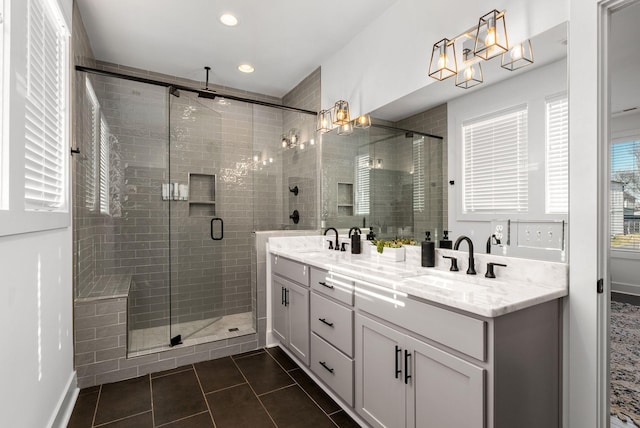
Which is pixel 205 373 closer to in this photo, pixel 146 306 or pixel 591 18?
pixel 146 306

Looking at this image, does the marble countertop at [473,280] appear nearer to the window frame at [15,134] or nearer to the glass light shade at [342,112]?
the glass light shade at [342,112]

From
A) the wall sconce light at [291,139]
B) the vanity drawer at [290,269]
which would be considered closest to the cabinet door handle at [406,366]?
the vanity drawer at [290,269]

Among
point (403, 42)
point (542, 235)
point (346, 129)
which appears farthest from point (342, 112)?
point (542, 235)

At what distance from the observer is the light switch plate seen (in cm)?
151

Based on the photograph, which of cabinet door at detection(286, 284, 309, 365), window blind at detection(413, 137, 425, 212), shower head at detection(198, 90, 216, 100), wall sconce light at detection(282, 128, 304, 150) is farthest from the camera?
wall sconce light at detection(282, 128, 304, 150)

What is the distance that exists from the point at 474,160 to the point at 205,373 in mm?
2495

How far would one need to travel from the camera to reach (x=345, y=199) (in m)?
3.08

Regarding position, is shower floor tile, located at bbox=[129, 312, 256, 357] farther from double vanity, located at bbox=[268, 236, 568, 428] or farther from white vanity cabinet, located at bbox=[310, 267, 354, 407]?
double vanity, located at bbox=[268, 236, 568, 428]

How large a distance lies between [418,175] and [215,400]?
207cm

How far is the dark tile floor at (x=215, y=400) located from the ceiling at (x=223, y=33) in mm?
2831

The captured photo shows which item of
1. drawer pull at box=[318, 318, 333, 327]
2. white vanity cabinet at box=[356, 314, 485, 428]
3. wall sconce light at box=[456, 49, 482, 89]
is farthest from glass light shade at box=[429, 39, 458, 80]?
drawer pull at box=[318, 318, 333, 327]

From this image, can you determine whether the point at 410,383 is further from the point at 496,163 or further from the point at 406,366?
the point at 496,163

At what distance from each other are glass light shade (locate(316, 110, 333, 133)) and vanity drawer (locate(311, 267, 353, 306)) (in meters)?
1.59

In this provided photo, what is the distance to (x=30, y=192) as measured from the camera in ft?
5.08
